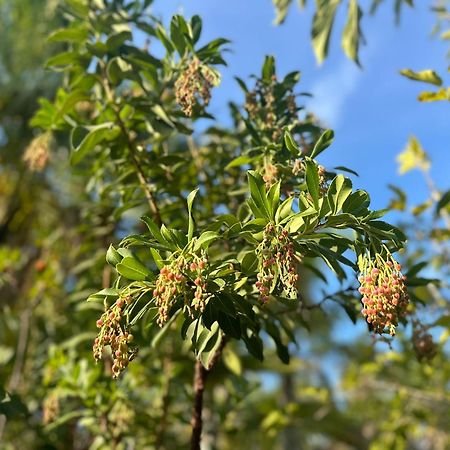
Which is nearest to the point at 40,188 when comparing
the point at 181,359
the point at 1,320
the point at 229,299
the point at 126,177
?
the point at 1,320

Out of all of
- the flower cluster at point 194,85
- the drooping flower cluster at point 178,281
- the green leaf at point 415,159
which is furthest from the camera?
the green leaf at point 415,159

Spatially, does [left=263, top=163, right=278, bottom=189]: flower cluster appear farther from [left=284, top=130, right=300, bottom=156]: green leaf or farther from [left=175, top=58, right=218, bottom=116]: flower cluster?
[left=175, top=58, right=218, bottom=116]: flower cluster

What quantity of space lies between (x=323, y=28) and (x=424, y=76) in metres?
0.73

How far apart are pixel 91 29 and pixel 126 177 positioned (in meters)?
0.60

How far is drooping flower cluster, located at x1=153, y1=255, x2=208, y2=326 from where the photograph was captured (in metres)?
1.07

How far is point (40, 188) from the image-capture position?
6.19 meters

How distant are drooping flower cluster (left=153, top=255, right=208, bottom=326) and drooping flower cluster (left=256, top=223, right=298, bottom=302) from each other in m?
0.13

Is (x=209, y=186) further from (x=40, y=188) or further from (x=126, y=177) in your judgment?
(x=40, y=188)

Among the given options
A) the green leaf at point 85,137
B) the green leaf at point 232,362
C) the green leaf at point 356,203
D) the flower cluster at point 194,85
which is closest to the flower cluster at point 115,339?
the green leaf at point 356,203

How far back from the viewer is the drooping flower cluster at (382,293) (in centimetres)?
108

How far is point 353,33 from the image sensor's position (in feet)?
8.11

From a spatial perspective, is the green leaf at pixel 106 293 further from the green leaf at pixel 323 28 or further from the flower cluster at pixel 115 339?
the green leaf at pixel 323 28

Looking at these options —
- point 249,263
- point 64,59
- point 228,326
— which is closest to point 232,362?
point 228,326

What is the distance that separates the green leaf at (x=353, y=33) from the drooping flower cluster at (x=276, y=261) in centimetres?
160
